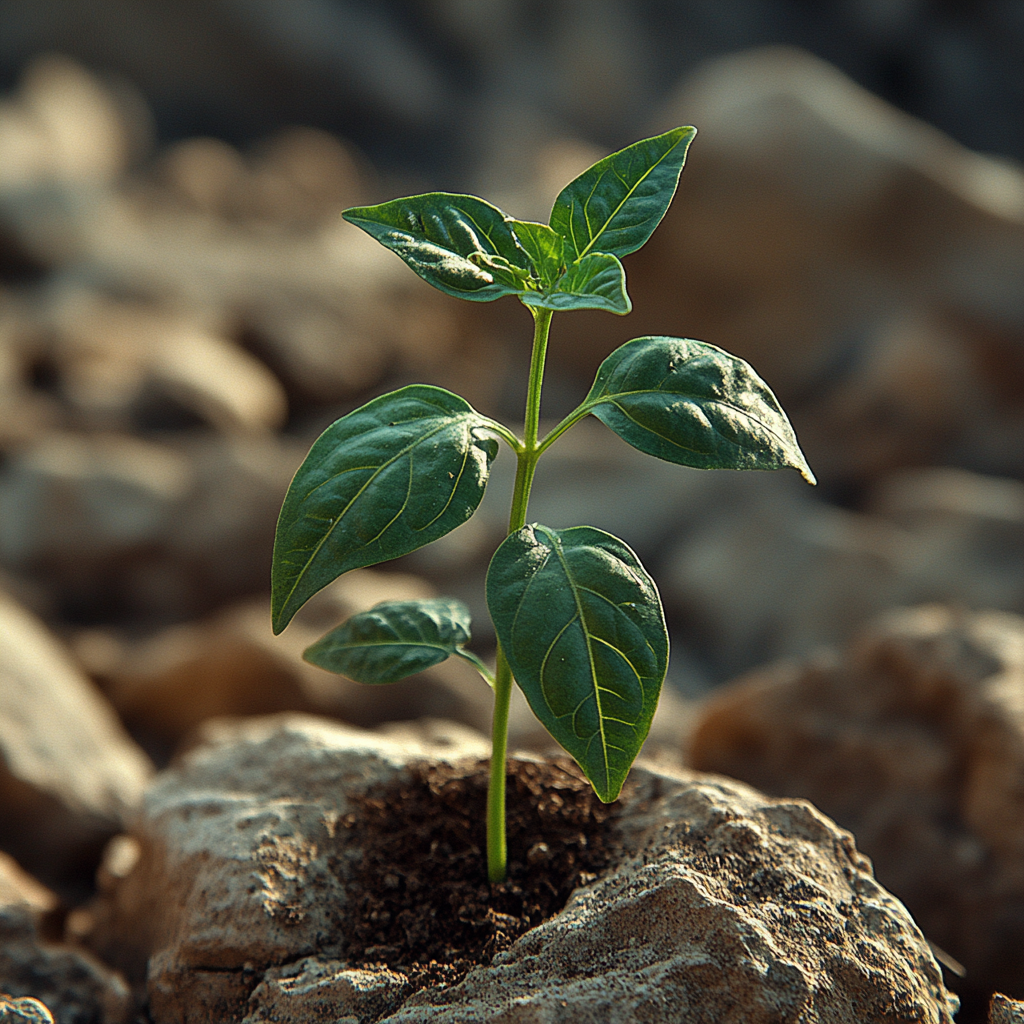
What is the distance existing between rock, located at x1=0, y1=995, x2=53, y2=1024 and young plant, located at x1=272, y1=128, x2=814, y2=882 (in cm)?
48

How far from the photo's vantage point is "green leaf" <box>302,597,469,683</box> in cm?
112

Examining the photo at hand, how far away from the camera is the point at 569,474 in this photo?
382cm

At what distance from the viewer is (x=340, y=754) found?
1.34 m

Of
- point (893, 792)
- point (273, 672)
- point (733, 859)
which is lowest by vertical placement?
point (273, 672)

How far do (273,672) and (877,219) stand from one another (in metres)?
3.13

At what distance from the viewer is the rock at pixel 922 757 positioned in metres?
1.50

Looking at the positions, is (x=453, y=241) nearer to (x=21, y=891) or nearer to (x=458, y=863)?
(x=458, y=863)

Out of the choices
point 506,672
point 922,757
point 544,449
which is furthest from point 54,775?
point 922,757

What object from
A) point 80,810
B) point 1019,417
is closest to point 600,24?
point 1019,417

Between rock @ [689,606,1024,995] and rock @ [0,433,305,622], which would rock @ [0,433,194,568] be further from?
rock @ [689,606,1024,995]

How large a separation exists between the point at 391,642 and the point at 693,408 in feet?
1.44

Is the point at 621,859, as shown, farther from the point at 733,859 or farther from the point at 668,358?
the point at 668,358

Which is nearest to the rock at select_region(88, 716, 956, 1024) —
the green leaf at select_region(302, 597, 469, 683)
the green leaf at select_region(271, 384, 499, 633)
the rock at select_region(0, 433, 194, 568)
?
the green leaf at select_region(302, 597, 469, 683)

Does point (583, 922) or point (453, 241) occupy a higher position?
point (453, 241)
